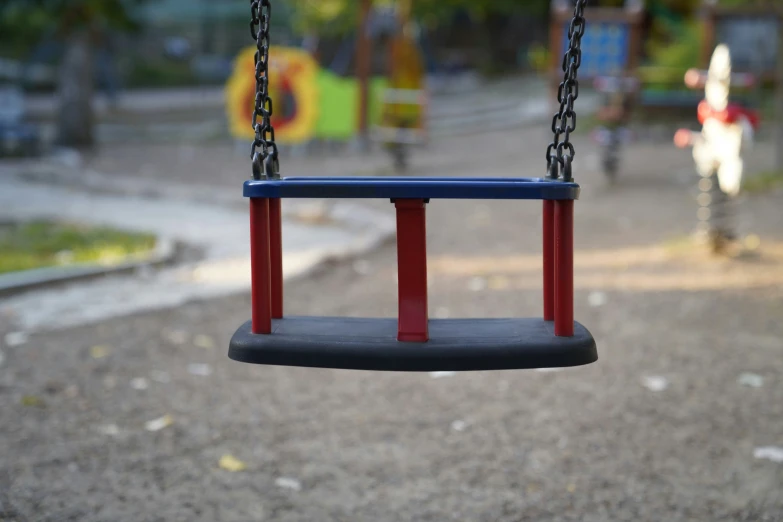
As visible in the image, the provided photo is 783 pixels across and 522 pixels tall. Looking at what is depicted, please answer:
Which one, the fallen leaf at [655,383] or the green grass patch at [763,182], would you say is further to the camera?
the green grass patch at [763,182]

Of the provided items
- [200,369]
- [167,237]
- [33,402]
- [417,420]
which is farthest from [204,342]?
[167,237]

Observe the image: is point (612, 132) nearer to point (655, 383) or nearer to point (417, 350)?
point (655, 383)

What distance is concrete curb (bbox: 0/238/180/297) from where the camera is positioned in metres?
5.63

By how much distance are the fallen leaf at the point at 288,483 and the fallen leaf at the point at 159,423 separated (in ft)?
2.34

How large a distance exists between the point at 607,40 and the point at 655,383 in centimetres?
1207

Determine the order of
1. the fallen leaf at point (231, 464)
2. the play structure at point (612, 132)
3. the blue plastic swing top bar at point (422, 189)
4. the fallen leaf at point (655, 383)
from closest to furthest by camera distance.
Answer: the blue plastic swing top bar at point (422, 189) < the fallen leaf at point (231, 464) < the fallen leaf at point (655, 383) < the play structure at point (612, 132)

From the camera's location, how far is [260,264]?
234 cm

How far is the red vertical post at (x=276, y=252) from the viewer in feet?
8.34

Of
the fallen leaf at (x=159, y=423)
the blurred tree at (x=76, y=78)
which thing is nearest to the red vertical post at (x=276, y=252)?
the fallen leaf at (x=159, y=423)

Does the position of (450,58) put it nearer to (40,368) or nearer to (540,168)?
(540,168)

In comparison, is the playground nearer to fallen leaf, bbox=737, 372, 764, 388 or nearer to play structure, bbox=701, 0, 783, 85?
fallen leaf, bbox=737, 372, 764, 388

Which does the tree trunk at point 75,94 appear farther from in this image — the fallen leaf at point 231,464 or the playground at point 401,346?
the fallen leaf at point 231,464

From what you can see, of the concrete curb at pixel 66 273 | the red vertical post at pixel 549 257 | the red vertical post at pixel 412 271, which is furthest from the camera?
the concrete curb at pixel 66 273

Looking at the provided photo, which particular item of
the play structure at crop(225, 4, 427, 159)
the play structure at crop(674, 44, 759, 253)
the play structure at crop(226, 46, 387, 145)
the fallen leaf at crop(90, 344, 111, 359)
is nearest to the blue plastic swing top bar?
the fallen leaf at crop(90, 344, 111, 359)
